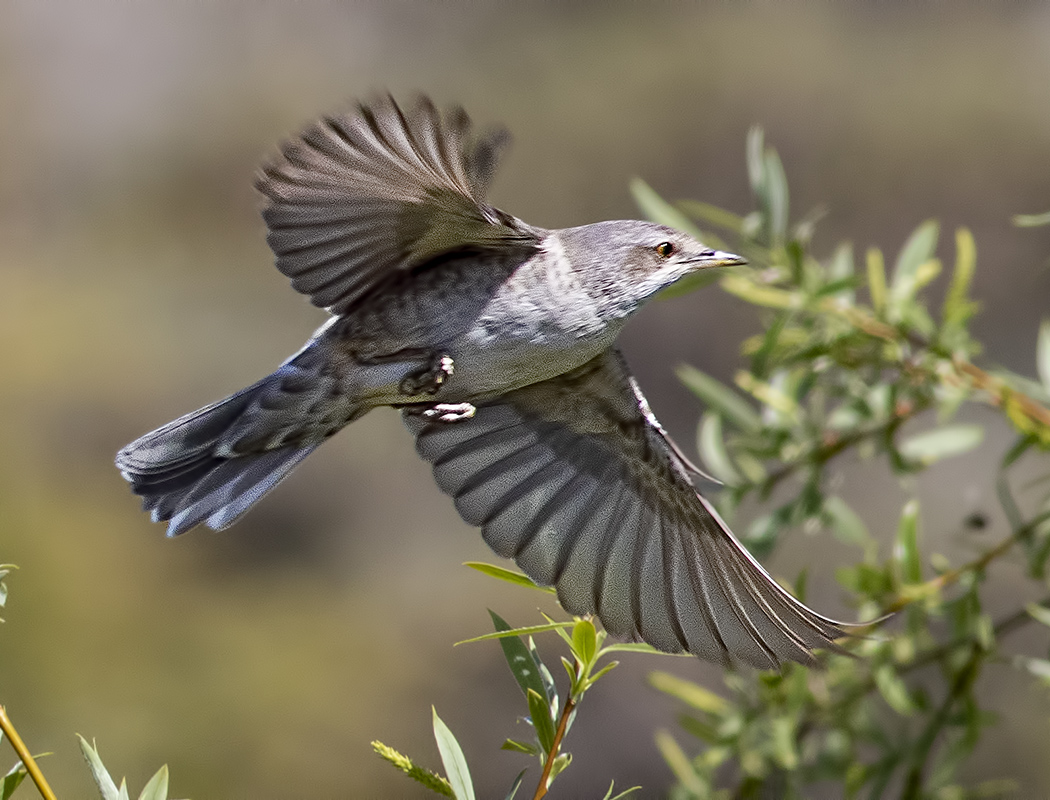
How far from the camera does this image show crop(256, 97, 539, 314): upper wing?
119 centimetres

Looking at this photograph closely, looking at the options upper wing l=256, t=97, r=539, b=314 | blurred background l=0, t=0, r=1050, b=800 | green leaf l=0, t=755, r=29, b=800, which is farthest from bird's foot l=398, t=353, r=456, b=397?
blurred background l=0, t=0, r=1050, b=800

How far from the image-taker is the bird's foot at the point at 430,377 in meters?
1.46

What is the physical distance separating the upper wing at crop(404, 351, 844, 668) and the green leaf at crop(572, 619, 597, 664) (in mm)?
644

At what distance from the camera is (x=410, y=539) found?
4.60 m

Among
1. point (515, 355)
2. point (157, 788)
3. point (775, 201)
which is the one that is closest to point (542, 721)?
point (157, 788)

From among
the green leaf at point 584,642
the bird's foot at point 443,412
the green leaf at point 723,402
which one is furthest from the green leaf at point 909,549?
the green leaf at point 584,642

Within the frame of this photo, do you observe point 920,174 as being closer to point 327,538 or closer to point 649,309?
point 649,309

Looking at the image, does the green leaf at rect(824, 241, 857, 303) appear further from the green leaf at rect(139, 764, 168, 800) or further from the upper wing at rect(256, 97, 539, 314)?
the green leaf at rect(139, 764, 168, 800)

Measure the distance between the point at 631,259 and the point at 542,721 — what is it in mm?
783

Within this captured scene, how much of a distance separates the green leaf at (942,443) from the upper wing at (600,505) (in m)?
0.33

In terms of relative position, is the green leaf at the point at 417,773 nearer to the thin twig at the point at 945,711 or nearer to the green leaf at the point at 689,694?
the green leaf at the point at 689,694

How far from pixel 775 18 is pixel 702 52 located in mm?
401

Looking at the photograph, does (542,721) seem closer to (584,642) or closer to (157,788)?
(584,642)

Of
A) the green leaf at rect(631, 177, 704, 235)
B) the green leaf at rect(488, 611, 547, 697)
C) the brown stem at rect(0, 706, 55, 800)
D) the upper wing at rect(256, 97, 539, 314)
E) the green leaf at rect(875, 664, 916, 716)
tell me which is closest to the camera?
the brown stem at rect(0, 706, 55, 800)
